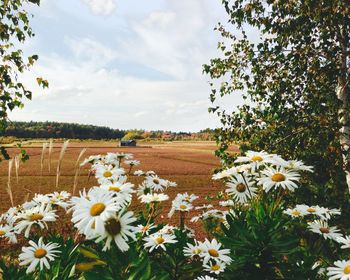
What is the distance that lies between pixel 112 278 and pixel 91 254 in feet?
0.67

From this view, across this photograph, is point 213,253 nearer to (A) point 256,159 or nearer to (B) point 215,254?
(B) point 215,254

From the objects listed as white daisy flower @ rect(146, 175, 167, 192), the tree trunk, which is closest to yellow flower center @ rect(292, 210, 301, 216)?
white daisy flower @ rect(146, 175, 167, 192)

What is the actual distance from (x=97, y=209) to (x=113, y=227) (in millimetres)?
123

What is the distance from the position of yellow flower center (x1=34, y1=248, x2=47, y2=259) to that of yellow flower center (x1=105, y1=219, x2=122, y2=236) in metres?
0.94

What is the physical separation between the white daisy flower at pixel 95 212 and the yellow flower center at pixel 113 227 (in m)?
0.05

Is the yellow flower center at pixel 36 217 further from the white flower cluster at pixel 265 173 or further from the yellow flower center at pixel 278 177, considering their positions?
the yellow flower center at pixel 278 177

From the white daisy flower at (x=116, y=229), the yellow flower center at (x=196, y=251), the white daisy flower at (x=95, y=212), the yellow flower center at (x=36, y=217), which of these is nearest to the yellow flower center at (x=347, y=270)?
the yellow flower center at (x=196, y=251)

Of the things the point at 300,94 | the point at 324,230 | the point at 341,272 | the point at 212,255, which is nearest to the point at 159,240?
the point at 212,255

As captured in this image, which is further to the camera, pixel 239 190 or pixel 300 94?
pixel 300 94

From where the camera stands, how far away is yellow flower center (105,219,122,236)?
5.54ft

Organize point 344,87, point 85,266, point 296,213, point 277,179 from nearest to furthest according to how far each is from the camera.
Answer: point 85,266 → point 277,179 → point 296,213 → point 344,87

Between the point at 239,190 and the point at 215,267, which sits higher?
the point at 239,190

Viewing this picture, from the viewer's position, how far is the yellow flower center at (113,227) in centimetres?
169

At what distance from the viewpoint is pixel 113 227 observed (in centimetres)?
170
